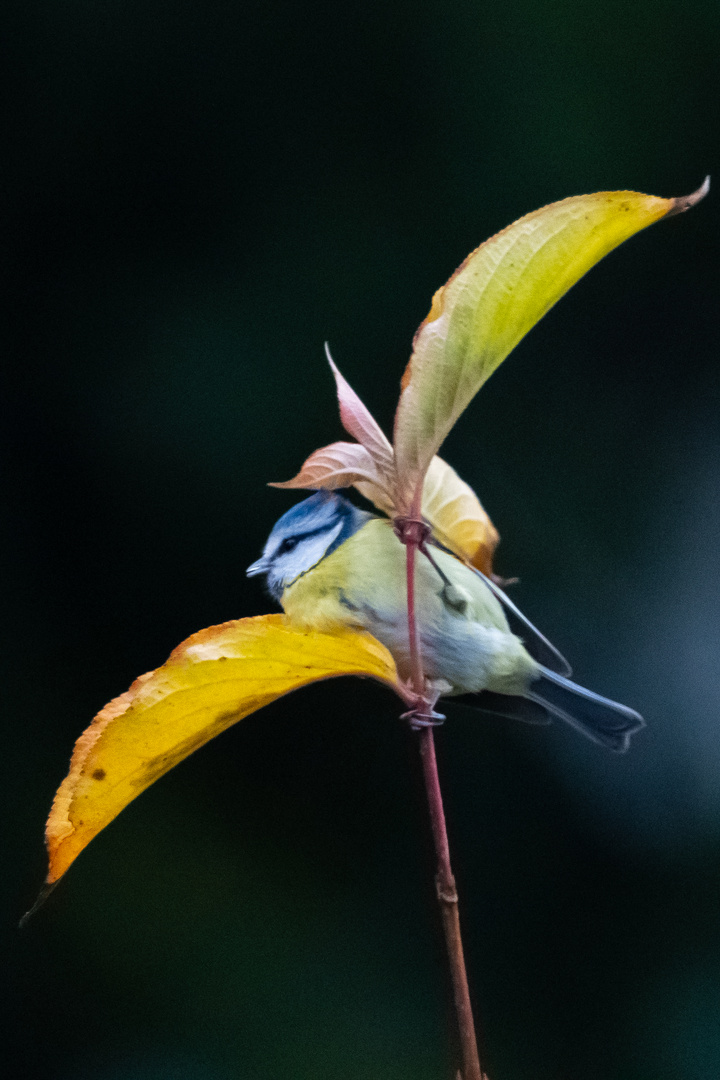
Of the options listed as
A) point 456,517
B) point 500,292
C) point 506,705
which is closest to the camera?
point 500,292

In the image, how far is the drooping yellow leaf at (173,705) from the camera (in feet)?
0.65

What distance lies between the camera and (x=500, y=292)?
19cm

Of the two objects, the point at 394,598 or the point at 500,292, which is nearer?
the point at 500,292

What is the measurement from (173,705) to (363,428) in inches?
Answer: 3.2

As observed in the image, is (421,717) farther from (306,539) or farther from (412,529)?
(306,539)

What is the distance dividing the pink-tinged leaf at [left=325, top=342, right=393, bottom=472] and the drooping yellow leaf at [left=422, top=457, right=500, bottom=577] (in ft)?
0.23

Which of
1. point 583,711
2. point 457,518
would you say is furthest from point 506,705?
point 457,518

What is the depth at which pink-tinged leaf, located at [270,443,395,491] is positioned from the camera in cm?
22

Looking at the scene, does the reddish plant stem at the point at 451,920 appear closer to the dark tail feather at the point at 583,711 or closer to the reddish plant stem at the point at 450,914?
the reddish plant stem at the point at 450,914

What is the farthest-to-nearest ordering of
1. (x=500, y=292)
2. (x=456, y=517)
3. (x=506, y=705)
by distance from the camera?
1. (x=506, y=705)
2. (x=456, y=517)
3. (x=500, y=292)

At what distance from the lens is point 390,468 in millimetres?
215

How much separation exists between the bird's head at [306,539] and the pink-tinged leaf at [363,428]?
13cm

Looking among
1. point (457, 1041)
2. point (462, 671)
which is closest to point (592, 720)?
point (462, 671)

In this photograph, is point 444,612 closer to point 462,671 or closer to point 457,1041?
point 462,671
